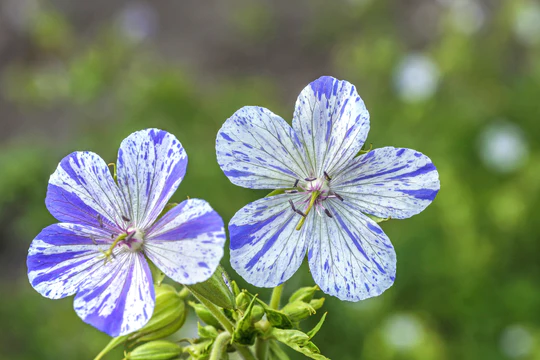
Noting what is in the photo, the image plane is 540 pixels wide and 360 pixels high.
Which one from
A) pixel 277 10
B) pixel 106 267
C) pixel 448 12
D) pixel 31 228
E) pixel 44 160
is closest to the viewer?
pixel 106 267

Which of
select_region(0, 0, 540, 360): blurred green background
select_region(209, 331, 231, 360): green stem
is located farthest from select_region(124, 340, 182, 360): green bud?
select_region(0, 0, 540, 360): blurred green background

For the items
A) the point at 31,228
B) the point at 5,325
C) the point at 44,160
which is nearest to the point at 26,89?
the point at 44,160

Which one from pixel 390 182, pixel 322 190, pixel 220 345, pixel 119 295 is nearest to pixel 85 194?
pixel 119 295

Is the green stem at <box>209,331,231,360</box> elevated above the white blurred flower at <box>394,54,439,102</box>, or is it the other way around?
the white blurred flower at <box>394,54,439,102</box>

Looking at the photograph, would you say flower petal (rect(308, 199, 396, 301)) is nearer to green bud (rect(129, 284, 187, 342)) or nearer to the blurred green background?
green bud (rect(129, 284, 187, 342))

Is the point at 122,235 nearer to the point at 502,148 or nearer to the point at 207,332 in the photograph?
the point at 207,332

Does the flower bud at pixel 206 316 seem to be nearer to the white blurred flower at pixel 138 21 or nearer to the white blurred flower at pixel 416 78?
the white blurred flower at pixel 416 78

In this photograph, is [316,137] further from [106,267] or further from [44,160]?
[44,160]
